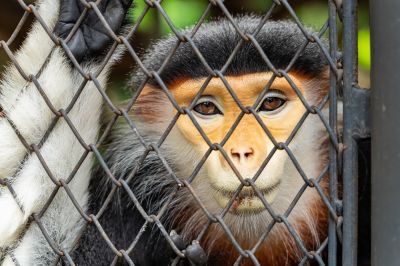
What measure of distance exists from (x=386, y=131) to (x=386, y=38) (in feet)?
0.69

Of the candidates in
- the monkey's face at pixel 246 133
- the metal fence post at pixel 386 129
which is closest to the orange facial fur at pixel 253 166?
the monkey's face at pixel 246 133

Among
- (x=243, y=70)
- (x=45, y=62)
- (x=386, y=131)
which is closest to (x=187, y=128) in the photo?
(x=243, y=70)

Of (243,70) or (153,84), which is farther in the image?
(153,84)

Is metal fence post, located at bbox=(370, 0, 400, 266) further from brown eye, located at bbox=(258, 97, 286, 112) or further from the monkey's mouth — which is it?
brown eye, located at bbox=(258, 97, 286, 112)

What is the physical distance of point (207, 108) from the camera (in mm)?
2611

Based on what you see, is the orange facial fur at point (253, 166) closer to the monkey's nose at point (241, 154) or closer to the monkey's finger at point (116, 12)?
the monkey's nose at point (241, 154)

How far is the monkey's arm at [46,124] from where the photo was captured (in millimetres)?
2254

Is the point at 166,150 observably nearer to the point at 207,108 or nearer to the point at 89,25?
the point at 207,108

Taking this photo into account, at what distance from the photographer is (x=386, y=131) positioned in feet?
5.51

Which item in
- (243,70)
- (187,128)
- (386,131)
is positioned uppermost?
(243,70)

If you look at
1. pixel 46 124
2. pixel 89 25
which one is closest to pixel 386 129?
pixel 89 25

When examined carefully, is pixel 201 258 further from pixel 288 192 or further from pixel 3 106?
pixel 3 106

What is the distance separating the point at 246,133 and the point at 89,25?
1.92 ft

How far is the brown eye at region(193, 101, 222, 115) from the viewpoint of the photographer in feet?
8.54
